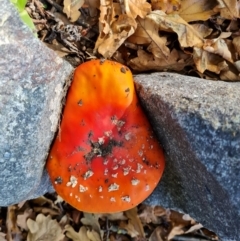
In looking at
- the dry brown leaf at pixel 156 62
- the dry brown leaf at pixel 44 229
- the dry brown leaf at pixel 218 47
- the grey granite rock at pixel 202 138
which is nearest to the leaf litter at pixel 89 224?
the dry brown leaf at pixel 44 229

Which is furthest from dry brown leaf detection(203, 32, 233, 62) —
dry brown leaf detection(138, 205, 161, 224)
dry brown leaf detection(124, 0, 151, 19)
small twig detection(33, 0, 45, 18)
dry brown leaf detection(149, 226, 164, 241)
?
dry brown leaf detection(149, 226, 164, 241)

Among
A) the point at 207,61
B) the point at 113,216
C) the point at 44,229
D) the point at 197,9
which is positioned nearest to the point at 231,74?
the point at 207,61

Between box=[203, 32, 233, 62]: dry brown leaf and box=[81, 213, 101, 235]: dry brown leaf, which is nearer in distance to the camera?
box=[203, 32, 233, 62]: dry brown leaf

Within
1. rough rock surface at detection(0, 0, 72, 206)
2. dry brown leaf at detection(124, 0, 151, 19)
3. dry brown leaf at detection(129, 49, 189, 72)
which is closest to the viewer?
rough rock surface at detection(0, 0, 72, 206)

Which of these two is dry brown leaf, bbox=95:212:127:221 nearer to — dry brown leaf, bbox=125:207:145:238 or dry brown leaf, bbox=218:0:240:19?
dry brown leaf, bbox=125:207:145:238

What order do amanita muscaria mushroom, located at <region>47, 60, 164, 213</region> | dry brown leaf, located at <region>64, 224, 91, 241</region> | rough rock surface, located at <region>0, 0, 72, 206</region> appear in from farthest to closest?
1. dry brown leaf, located at <region>64, 224, 91, 241</region>
2. amanita muscaria mushroom, located at <region>47, 60, 164, 213</region>
3. rough rock surface, located at <region>0, 0, 72, 206</region>

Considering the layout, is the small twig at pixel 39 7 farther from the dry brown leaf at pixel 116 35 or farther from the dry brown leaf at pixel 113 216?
the dry brown leaf at pixel 113 216

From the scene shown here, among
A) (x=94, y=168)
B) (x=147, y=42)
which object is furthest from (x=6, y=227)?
(x=147, y=42)
